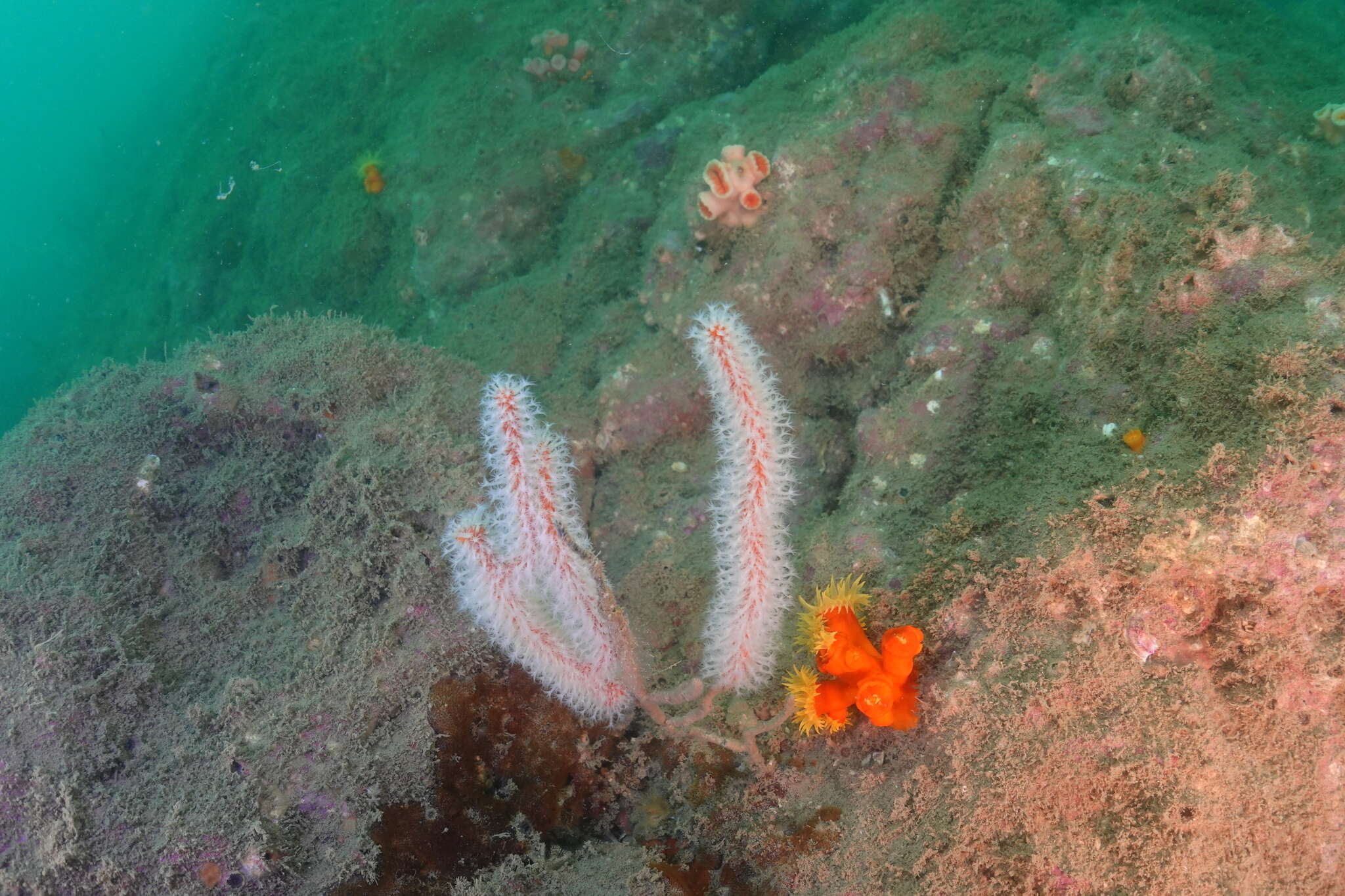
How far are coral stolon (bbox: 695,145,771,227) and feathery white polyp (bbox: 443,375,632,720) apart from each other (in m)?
2.93

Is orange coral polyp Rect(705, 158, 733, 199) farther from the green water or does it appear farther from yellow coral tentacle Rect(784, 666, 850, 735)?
yellow coral tentacle Rect(784, 666, 850, 735)

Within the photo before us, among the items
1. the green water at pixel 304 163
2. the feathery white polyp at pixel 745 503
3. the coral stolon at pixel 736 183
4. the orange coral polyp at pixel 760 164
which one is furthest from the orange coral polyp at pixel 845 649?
the green water at pixel 304 163

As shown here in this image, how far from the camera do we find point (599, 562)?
291 centimetres

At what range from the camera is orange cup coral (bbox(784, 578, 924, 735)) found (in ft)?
8.09

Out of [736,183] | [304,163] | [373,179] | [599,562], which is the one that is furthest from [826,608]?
[304,163]

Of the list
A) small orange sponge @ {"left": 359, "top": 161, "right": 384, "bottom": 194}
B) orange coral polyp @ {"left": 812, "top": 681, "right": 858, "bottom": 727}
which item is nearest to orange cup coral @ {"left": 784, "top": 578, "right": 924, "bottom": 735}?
orange coral polyp @ {"left": 812, "top": 681, "right": 858, "bottom": 727}

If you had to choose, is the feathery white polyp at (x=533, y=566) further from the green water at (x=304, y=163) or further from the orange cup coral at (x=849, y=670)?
the green water at (x=304, y=163)

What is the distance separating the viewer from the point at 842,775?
8.80 feet

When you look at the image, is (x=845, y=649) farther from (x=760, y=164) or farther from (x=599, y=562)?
(x=760, y=164)

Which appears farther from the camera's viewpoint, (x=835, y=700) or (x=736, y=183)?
(x=736, y=183)

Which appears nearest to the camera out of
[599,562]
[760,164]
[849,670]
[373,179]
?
[849,670]

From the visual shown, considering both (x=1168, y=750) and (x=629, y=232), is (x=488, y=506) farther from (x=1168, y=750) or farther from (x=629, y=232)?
(x=629, y=232)

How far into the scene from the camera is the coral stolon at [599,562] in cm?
257

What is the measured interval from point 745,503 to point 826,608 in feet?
1.78
